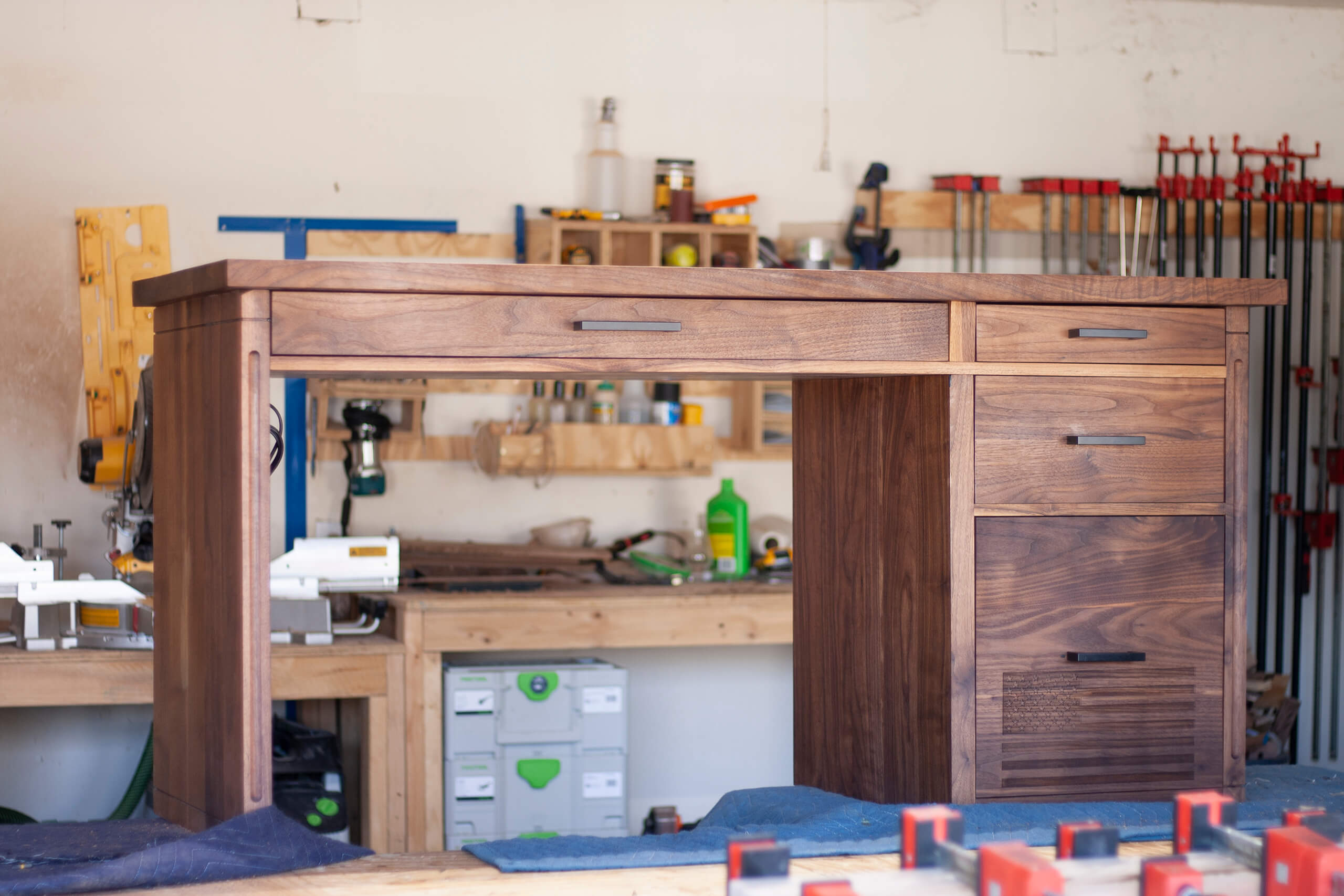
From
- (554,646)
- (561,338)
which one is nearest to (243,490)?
(561,338)

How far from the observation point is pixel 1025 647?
1847 mm

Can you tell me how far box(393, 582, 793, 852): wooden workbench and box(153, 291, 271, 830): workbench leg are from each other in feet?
5.23

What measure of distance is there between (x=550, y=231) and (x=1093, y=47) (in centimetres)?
209

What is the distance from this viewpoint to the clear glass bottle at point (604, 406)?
13.2 feet

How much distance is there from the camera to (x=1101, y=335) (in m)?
1.88

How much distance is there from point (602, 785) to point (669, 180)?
198 centimetres

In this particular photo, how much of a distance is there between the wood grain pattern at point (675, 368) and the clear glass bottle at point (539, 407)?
2239mm

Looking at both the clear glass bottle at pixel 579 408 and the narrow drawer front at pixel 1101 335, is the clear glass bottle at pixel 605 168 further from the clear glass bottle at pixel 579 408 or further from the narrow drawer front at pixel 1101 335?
the narrow drawer front at pixel 1101 335

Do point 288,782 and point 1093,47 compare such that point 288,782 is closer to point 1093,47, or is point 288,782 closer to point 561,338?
point 561,338

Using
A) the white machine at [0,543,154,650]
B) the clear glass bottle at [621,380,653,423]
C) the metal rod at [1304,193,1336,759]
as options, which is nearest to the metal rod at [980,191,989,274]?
the metal rod at [1304,193,1336,759]

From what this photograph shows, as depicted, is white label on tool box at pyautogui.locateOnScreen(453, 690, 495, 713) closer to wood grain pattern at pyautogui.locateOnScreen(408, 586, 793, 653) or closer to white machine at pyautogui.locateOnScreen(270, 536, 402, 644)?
wood grain pattern at pyautogui.locateOnScreen(408, 586, 793, 653)

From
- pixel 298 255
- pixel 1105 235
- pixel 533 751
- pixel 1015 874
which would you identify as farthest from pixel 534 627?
pixel 1015 874

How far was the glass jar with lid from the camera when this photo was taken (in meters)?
4.09

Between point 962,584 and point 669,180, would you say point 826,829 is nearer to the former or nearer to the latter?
point 962,584
